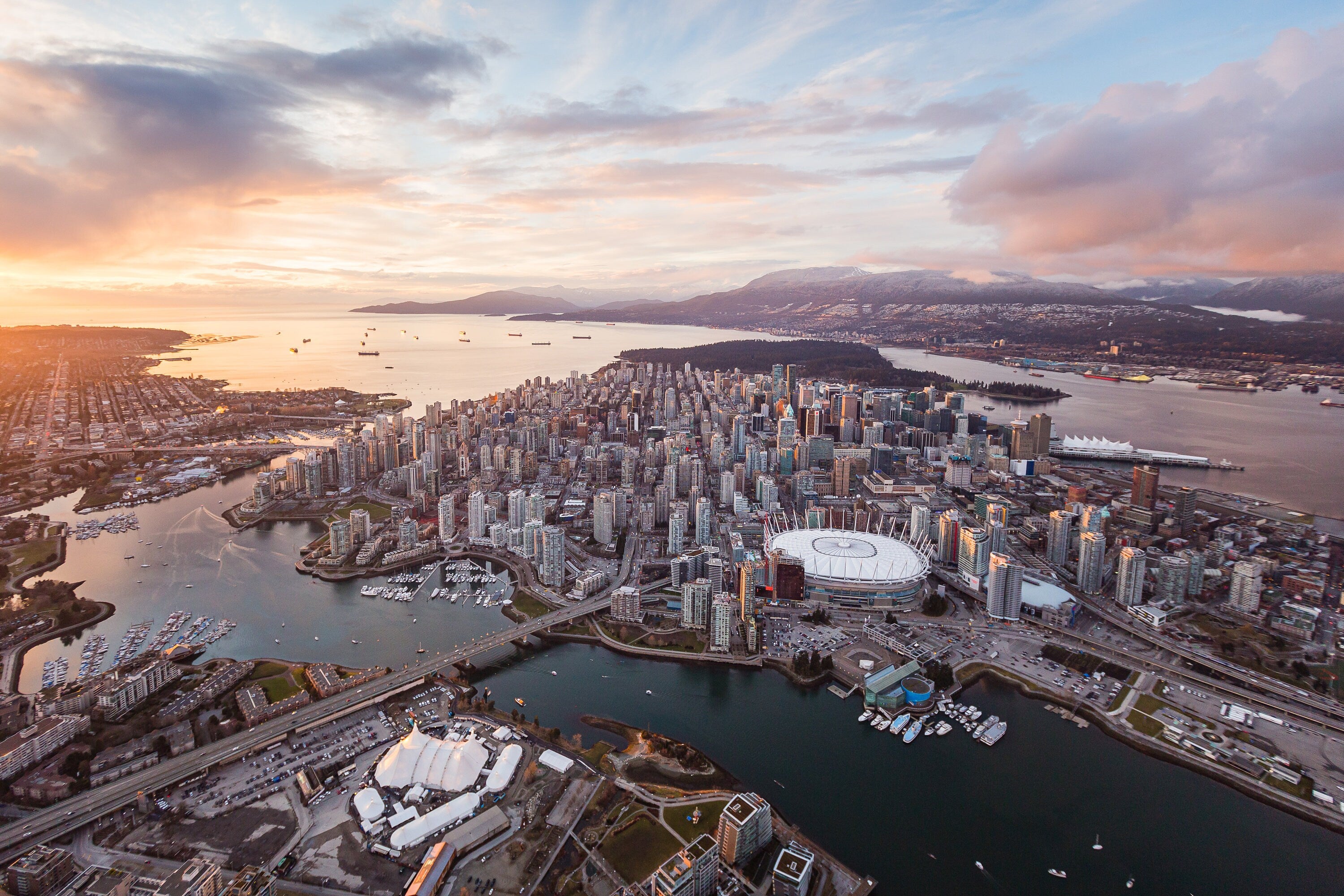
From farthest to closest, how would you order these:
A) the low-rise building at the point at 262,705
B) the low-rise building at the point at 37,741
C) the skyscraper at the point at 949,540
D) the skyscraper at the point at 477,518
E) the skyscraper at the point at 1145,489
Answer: the skyscraper at the point at 1145,489 < the skyscraper at the point at 477,518 < the skyscraper at the point at 949,540 < the low-rise building at the point at 262,705 < the low-rise building at the point at 37,741

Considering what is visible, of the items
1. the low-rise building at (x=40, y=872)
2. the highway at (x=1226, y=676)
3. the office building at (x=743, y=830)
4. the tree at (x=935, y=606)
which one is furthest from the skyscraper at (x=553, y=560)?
the highway at (x=1226, y=676)

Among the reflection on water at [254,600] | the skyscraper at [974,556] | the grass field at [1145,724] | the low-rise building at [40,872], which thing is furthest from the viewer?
the skyscraper at [974,556]

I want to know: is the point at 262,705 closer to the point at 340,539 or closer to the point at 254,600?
the point at 254,600

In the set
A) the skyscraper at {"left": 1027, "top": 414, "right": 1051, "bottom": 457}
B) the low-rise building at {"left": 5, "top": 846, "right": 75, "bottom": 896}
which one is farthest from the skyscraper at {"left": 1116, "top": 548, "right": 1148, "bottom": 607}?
the low-rise building at {"left": 5, "top": 846, "right": 75, "bottom": 896}

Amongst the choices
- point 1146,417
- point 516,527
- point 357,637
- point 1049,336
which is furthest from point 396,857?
point 1049,336

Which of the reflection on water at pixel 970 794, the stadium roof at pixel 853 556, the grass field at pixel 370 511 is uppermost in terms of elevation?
the stadium roof at pixel 853 556

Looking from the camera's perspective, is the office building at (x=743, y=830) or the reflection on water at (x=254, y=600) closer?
the office building at (x=743, y=830)

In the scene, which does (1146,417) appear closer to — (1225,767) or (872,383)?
(872,383)

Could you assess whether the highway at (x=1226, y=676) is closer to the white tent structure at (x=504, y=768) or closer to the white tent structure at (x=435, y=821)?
the white tent structure at (x=504, y=768)
